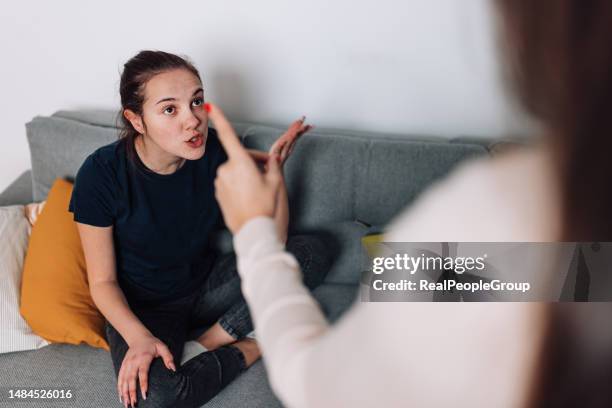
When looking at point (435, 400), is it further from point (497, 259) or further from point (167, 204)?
point (167, 204)

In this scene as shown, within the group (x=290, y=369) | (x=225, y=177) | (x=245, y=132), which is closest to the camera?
(x=290, y=369)

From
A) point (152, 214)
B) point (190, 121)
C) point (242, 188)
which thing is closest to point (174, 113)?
point (190, 121)

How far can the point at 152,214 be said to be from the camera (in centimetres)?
159

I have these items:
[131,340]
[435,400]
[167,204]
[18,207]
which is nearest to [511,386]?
[435,400]

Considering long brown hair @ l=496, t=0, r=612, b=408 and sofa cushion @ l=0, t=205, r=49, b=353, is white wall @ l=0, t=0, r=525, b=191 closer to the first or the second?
sofa cushion @ l=0, t=205, r=49, b=353

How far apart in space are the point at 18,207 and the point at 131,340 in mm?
677

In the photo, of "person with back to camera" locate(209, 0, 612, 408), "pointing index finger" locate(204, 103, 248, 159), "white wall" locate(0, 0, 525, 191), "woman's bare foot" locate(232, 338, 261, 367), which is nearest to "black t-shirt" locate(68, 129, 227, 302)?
"woman's bare foot" locate(232, 338, 261, 367)

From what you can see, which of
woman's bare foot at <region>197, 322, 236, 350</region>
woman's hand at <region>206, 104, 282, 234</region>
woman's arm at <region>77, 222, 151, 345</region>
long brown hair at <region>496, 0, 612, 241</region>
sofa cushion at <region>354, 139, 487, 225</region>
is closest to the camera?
long brown hair at <region>496, 0, 612, 241</region>

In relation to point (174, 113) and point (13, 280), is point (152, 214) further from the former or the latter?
point (13, 280)

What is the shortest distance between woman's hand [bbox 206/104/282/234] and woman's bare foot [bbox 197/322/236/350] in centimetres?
80

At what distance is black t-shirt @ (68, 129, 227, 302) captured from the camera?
1532 millimetres

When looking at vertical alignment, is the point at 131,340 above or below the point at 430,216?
below

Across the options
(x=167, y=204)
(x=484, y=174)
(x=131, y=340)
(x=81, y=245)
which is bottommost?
(x=131, y=340)

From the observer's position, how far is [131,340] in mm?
1460
